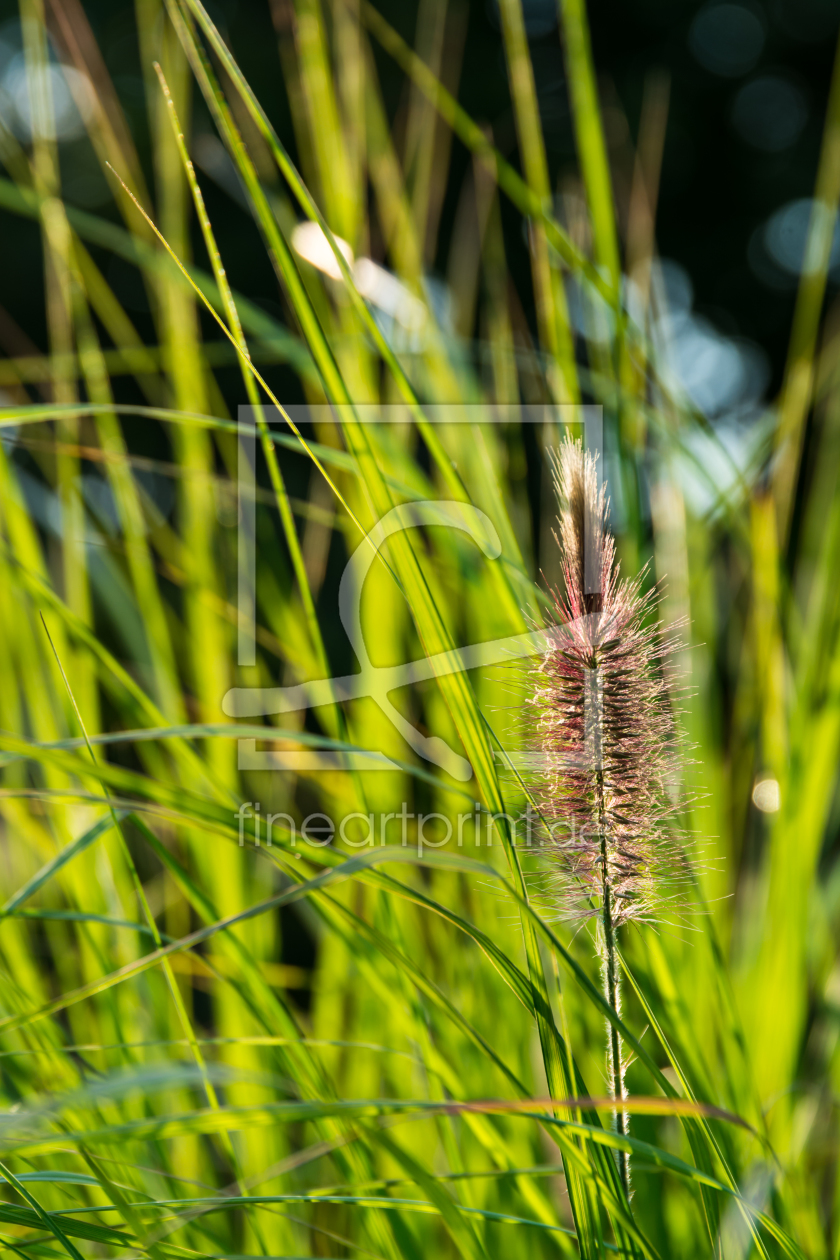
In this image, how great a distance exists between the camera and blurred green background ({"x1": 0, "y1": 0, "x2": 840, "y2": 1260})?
1.02ft

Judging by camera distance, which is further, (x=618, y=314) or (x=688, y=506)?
(x=688, y=506)

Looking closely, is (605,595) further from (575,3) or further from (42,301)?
(42,301)

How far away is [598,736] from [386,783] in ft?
1.22

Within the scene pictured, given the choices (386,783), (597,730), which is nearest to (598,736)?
(597,730)

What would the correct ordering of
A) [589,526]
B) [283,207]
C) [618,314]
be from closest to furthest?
[589,526], [618,314], [283,207]

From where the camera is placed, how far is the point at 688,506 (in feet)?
2.30

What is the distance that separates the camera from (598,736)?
0.28m

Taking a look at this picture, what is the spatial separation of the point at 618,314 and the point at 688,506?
0.90ft

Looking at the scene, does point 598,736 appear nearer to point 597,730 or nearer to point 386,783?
point 597,730

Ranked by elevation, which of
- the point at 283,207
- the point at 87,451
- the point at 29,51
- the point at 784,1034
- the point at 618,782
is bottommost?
the point at 784,1034

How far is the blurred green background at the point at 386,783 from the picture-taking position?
0.31 metres

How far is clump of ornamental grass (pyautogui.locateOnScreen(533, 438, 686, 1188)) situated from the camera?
0.91ft

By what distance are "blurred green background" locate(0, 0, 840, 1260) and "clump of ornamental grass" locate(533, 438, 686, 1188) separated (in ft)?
0.05

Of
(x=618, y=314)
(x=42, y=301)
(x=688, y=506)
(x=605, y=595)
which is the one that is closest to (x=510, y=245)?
(x=42, y=301)
